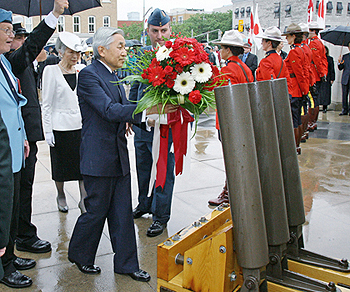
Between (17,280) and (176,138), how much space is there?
1.71 meters

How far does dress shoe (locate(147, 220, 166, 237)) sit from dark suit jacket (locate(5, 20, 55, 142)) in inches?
56.2

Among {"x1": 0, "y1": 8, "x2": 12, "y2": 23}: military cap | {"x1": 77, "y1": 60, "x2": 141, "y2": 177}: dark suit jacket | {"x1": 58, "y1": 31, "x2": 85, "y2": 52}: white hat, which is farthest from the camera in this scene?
{"x1": 58, "y1": 31, "x2": 85, "y2": 52}: white hat

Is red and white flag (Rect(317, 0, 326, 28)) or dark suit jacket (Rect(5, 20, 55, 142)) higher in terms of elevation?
red and white flag (Rect(317, 0, 326, 28))

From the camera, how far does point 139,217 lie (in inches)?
177

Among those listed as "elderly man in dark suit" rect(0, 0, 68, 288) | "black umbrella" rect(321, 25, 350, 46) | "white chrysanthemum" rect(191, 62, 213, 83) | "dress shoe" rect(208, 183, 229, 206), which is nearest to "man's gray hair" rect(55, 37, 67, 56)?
"elderly man in dark suit" rect(0, 0, 68, 288)

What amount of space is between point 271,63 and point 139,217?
3.30 meters

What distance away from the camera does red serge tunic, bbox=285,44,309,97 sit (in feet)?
23.5

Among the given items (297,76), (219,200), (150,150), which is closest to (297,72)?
(297,76)

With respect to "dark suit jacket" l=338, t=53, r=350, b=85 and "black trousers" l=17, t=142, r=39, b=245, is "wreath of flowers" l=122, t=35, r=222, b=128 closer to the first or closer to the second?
"black trousers" l=17, t=142, r=39, b=245

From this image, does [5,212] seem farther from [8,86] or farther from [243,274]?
[8,86]

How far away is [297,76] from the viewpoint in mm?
7238

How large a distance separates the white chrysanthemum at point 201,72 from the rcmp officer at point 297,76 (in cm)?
493

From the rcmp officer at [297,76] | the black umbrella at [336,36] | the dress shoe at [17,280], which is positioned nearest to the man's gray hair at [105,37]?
the dress shoe at [17,280]

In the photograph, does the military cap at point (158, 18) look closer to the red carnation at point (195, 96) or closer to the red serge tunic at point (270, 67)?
the red carnation at point (195, 96)
